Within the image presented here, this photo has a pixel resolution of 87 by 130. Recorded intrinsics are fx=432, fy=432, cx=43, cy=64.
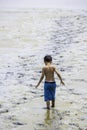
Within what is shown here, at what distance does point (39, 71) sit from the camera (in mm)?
11508

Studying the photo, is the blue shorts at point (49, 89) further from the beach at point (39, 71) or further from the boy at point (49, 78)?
the beach at point (39, 71)

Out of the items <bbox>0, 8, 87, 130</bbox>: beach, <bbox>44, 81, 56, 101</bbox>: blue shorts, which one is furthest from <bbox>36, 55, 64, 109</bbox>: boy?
<bbox>0, 8, 87, 130</bbox>: beach

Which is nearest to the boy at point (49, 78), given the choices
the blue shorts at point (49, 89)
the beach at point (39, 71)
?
the blue shorts at point (49, 89)

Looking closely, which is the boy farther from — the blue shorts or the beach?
the beach

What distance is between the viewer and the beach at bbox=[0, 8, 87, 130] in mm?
7914

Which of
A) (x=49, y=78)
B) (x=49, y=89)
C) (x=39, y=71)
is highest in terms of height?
(x=49, y=78)

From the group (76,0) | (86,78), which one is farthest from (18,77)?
(76,0)

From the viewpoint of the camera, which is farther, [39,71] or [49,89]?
[39,71]

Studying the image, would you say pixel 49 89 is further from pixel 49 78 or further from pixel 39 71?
pixel 39 71

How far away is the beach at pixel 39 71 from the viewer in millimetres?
7914

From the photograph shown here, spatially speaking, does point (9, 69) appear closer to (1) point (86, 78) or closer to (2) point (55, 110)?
(1) point (86, 78)

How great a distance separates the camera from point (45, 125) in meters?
7.61

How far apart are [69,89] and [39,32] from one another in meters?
8.95

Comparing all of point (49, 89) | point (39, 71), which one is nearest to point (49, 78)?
point (49, 89)
